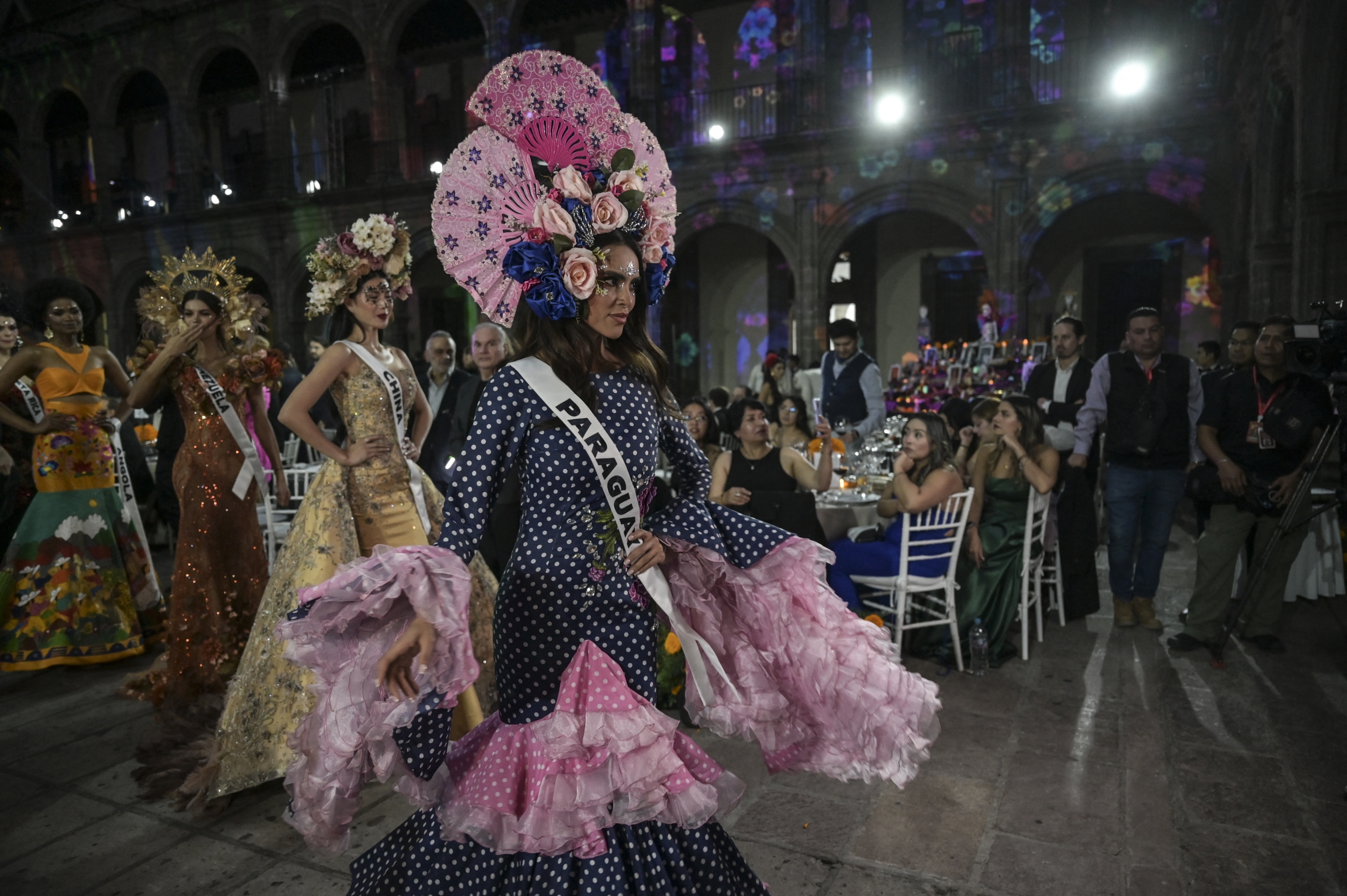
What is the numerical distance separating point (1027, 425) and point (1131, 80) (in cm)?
907

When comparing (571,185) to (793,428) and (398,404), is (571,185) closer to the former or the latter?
(398,404)

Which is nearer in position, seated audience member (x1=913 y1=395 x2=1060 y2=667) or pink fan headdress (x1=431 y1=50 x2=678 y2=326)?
pink fan headdress (x1=431 y1=50 x2=678 y2=326)

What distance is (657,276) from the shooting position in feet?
6.57

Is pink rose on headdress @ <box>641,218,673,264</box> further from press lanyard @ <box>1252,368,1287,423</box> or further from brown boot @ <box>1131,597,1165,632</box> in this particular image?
brown boot @ <box>1131,597,1165,632</box>

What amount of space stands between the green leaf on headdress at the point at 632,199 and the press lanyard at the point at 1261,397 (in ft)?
13.1

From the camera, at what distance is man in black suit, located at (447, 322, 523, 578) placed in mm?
3973

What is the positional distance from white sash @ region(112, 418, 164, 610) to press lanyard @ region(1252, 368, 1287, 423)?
233 inches

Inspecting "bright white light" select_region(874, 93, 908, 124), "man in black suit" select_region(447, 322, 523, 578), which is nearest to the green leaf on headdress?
"man in black suit" select_region(447, 322, 523, 578)

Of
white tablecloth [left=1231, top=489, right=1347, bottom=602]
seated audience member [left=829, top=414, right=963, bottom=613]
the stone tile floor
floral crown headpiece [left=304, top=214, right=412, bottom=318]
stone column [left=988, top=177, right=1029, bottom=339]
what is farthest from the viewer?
stone column [left=988, top=177, right=1029, bottom=339]

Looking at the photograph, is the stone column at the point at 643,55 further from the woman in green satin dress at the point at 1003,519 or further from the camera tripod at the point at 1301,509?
the camera tripod at the point at 1301,509

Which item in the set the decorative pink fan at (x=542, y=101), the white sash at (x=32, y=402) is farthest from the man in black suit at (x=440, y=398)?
the decorative pink fan at (x=542, y=101)

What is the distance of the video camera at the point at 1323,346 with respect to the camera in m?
3.67

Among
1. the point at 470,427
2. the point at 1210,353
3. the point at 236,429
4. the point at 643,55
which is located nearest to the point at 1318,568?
the point at 1210,353

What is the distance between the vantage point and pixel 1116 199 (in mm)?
13367
